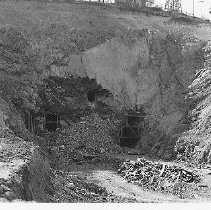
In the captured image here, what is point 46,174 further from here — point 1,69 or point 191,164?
point 1,69

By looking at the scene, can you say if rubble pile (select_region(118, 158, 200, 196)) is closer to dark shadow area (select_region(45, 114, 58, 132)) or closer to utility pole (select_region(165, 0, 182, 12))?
dark shadow area (select_region(45, 114, 58, 132))

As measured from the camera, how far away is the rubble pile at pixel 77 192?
42.0 ft

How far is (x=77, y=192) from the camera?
1410 cm

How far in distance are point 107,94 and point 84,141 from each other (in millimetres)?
4026

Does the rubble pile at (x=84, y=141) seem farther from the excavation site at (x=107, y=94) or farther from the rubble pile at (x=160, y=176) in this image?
the rubble pile at (x=160, y=176)

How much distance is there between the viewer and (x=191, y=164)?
809 inches

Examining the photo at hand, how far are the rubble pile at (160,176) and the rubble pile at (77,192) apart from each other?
10.1 feet

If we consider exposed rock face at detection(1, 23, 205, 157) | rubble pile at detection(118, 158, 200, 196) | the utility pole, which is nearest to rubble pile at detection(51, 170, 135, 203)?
rubble pile at detection(118, 158, 200, 196)

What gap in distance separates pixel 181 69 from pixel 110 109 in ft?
20.0

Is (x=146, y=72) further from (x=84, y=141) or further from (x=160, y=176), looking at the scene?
(x=160, y=176)

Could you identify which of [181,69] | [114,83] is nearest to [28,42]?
[114,83]

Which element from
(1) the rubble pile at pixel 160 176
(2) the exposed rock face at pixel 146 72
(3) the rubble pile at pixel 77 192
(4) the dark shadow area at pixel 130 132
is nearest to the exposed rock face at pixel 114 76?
(2) the exposed rock face at pixel 146 72

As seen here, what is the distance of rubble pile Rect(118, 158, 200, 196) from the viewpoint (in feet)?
56.2

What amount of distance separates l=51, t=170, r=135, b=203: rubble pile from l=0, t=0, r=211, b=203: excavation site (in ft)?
7.65
